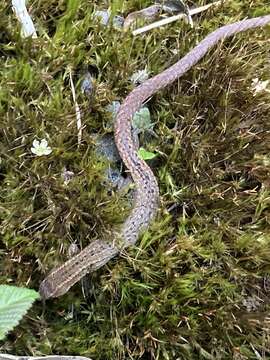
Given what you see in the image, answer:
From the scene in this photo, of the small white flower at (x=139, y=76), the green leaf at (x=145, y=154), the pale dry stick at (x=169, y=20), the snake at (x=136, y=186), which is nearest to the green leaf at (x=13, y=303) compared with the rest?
the snake at (x=136, y=186)

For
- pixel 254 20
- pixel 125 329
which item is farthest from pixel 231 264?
pixel 254 20

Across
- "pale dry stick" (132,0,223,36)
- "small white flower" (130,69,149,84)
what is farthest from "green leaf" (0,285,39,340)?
"pale dry stick" (132,0,223,36)

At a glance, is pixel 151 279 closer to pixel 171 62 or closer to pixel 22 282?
pixel 22 282

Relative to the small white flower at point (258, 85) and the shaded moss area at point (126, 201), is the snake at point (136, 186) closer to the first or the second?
the shaded moss area at point (126, 201)

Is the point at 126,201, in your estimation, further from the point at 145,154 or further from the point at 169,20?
the point at 169,20

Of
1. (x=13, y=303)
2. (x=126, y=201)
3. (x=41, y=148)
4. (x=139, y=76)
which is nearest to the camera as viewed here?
(x=13, y=303)

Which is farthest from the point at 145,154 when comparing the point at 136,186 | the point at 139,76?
the point at 139,76

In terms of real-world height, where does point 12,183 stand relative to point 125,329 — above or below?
above
